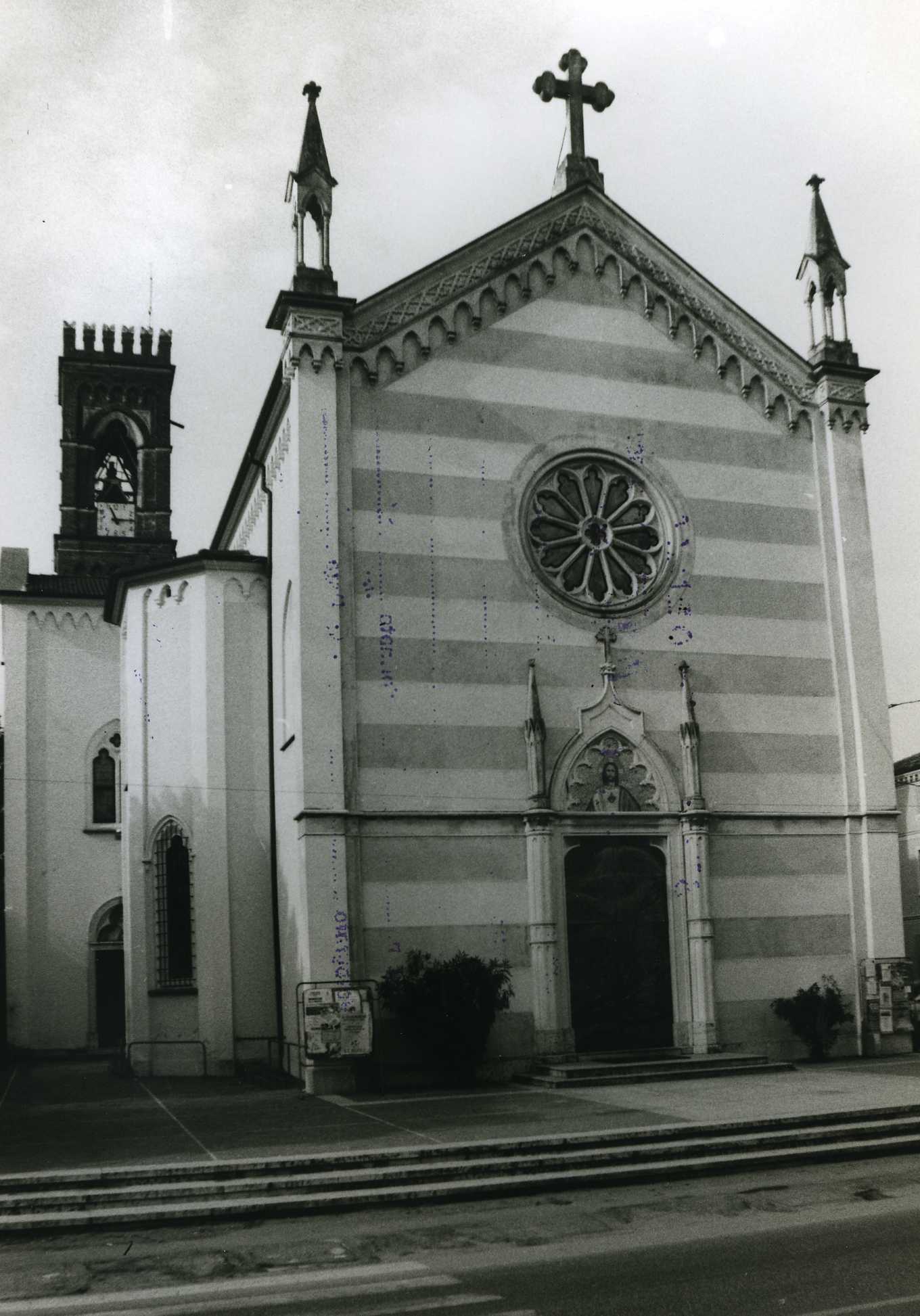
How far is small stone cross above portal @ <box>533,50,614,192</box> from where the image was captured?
25562mm

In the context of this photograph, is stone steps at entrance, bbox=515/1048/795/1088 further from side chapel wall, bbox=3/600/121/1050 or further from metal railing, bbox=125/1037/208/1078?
side chapel wall, bbox=3/600/121/1050

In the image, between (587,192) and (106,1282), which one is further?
(587,192)

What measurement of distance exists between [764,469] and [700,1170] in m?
15.1

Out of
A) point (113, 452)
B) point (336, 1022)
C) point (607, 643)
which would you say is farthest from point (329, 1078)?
point (113, 452)

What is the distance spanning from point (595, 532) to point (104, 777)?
16.2m

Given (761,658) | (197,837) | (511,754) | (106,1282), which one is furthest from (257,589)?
(106,1282)

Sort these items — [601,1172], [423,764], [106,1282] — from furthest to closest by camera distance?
[423,764] → [601,1172] → [106,1282]

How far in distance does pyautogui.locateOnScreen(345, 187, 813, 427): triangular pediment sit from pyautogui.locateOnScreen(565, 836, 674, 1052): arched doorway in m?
9.17

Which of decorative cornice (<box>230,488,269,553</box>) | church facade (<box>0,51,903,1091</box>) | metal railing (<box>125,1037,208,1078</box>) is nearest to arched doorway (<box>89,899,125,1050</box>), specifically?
church facade (<box>0,51,903,1091</box>)

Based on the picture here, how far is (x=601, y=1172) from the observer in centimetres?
1336

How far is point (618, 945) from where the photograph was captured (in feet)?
74.2

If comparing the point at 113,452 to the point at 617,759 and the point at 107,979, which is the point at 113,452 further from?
the point at 617,759

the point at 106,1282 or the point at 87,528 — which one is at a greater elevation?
the point at 87,528

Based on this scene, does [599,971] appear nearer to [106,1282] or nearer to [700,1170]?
[700,1170]
